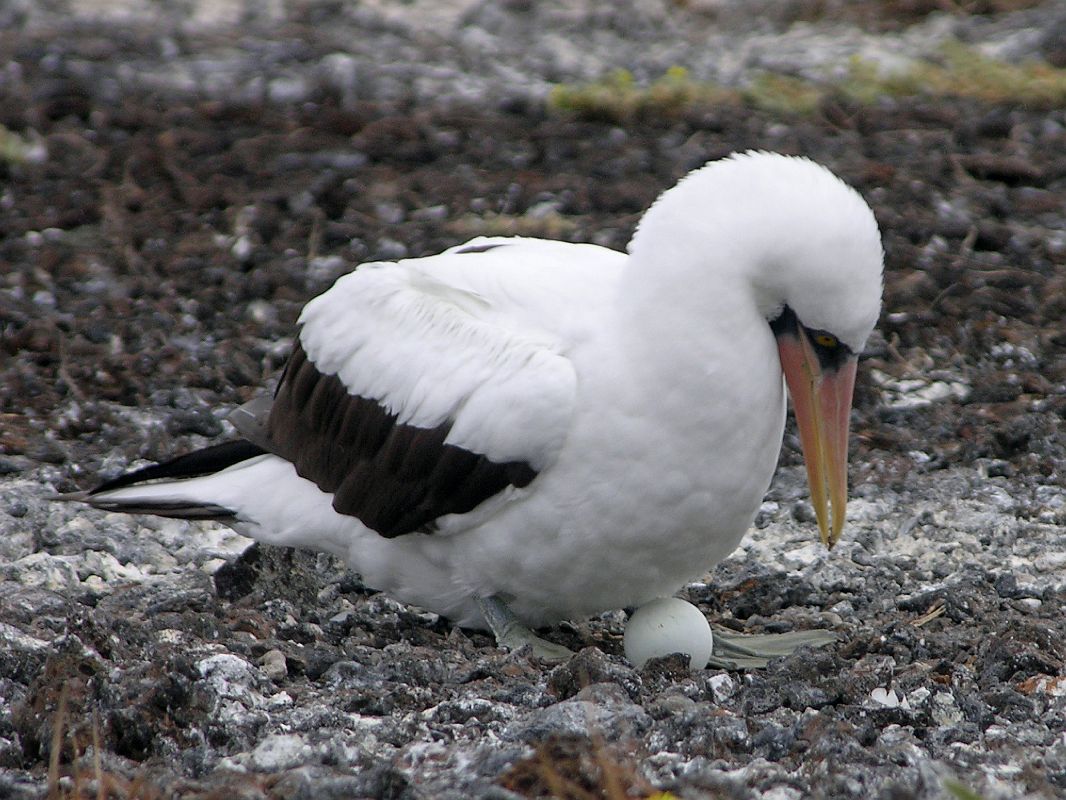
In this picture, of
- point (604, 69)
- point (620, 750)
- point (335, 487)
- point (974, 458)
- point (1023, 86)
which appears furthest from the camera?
point (604, 69)

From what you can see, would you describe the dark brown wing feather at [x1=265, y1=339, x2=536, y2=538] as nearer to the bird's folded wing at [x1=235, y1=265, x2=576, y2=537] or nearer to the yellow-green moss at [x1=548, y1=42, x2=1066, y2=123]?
the bird's folded wing at [x1=235, y1=265, x2=576, y2=537]

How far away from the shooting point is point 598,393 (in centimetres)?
471

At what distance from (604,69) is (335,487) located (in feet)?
21.6

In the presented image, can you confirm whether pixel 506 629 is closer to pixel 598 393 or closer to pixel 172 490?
pixel 598 393

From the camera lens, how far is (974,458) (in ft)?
21.7

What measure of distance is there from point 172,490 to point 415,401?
4.30 ft

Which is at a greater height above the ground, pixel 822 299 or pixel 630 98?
pixel 822 299

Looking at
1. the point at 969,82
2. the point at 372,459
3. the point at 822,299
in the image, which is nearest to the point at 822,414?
the point at 822,299

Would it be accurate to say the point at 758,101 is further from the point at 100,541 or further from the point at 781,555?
the point at 100,541

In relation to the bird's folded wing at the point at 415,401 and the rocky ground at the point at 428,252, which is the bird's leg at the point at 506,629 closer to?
the rocky ground at the point at 428,252

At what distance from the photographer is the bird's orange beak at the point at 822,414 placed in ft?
15.8

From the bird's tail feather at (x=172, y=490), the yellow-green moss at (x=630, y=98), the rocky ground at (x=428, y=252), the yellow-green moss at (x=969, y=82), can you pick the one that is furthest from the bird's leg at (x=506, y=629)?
the yellow-green moss at (x=969, y=82)

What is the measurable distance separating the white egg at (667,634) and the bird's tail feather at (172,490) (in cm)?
159

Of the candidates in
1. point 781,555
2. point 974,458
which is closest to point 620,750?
point 781,555
